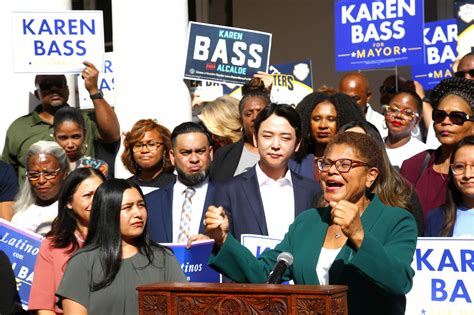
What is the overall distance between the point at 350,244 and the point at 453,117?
2945 millimetres

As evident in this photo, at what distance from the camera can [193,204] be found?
7.21 m

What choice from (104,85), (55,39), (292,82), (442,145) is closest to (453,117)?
(442,145)

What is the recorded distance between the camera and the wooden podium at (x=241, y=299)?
3960 millimetres

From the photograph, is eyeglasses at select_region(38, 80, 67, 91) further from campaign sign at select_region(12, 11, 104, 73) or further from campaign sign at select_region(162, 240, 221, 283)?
campaign sign at select_region(162, 240, 221, 283)

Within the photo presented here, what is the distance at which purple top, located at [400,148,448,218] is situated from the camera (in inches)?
272

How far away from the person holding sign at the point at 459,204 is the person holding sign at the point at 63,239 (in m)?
1.99

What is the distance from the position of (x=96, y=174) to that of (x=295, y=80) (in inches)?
219

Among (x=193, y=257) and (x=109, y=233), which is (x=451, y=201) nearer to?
(x=193, y=257)

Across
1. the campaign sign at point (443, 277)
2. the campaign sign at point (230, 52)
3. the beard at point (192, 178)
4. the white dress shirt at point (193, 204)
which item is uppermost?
the campaign sign at point (230, 52)

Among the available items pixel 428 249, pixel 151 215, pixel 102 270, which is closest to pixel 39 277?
pixel 102 270

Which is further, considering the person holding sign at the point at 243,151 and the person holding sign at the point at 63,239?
the person holding sign at the point at 243,151

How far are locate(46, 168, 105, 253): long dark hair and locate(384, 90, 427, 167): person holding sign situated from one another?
3045 mm

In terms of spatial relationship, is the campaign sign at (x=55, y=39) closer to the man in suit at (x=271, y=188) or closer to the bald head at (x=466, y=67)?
the bald head at (x=466, y=67)

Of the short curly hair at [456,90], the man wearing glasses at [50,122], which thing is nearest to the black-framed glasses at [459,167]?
the short curly hair at [456,90]
